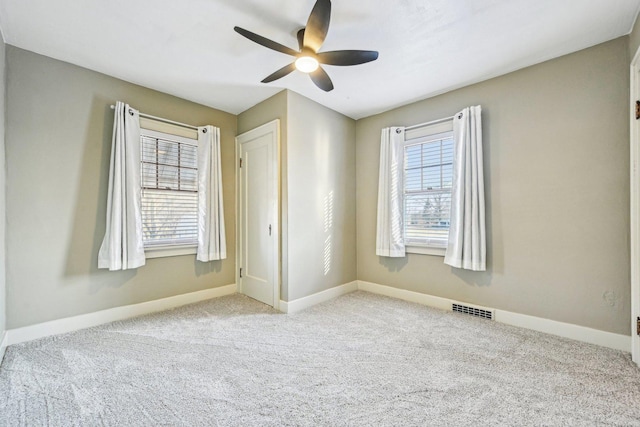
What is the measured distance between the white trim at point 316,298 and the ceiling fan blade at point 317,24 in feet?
8.35

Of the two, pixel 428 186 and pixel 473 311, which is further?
pixel 428 186

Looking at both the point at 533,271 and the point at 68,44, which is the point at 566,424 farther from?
the point at 68,44

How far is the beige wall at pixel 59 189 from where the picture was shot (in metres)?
2.32

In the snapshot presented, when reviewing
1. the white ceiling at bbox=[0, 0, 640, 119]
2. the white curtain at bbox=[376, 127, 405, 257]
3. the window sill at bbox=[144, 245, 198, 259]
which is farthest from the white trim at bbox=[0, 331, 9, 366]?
the white curtain at bbox=[376, 127, 405, 257]

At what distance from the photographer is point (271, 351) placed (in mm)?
2225

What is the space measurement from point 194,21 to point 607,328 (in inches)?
161

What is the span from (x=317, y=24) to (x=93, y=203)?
2669mm

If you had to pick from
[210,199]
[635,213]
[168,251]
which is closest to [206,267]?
[168,251]

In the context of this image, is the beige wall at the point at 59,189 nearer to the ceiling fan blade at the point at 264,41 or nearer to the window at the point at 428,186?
the ceiling fan blade at the point at 264,41

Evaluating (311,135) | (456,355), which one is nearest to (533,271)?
(456,355)

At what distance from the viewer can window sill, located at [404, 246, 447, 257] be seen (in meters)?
3.25

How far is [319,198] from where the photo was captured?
354 cm

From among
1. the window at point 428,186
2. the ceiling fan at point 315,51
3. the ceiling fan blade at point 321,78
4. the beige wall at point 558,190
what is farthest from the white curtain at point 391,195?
the ceiling fan at point 315,51

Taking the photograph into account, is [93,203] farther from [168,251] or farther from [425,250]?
[425,250]
